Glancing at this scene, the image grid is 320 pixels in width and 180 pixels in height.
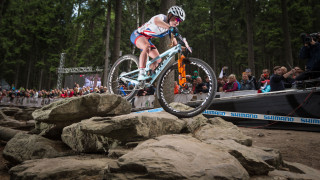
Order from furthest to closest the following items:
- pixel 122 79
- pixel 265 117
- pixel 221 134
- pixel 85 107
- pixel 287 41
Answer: pixel 287 41, pixel 265 117, pixel 85 107, pixel 122 79, pixel 221 134

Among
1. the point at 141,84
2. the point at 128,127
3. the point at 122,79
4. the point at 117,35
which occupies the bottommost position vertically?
the point at 128,127

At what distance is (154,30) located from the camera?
14.6ft

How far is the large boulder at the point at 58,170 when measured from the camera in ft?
12.0

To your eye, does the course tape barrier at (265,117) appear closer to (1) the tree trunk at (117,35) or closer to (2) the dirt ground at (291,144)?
(2) the dirt ground at (291,144)

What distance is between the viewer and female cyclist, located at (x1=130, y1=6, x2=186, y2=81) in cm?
411

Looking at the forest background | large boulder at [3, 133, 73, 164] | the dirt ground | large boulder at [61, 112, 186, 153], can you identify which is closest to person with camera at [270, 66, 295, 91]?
the forest background

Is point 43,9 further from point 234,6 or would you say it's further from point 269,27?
point 269,27

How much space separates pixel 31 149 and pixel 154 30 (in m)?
4.77

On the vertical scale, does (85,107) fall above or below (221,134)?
above

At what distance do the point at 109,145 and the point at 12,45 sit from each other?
39529 mm

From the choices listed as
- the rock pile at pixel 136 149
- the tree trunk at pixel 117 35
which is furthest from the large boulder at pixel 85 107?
the tree trunk at pixel 117 35

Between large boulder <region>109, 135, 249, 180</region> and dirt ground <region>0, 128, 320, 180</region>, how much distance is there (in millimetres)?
3448

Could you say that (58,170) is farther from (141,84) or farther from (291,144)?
(291,144)

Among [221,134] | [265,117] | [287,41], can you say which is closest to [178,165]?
[221,134]
